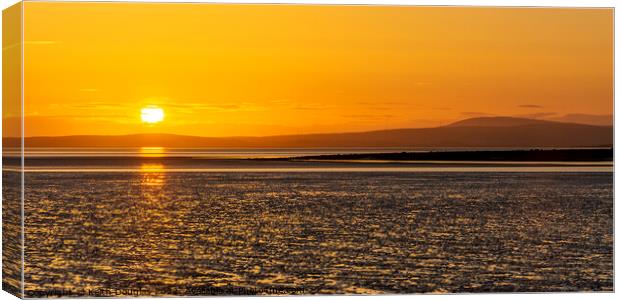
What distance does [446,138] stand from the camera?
2439cm

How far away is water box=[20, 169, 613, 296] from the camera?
23.6m

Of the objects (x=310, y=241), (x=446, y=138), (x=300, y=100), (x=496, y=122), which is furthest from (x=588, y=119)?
(x=310, y=241)

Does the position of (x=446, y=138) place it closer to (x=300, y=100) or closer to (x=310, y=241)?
(x=300, y=100)

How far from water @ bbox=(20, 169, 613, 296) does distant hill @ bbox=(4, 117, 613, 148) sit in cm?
171

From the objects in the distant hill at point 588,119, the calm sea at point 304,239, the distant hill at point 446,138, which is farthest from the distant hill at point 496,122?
the calm sea at point 304,239

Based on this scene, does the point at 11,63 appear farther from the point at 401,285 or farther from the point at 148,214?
the point at 148,214

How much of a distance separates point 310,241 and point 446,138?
8.30 meters

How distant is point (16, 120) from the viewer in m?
18.7

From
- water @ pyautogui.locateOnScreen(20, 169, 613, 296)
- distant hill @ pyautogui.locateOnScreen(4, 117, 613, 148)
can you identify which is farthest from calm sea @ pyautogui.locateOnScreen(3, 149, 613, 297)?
distant hill @ pyautogui.locateOnScreen(4, 117, 613, 148)

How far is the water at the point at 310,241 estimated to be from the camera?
930 inches

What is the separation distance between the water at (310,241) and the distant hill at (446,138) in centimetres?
171

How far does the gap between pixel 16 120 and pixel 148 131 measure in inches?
203

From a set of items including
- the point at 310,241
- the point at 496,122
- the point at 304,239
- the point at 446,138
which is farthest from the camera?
the point at 304,239

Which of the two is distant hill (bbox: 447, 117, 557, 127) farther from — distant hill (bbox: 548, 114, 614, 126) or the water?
the water
